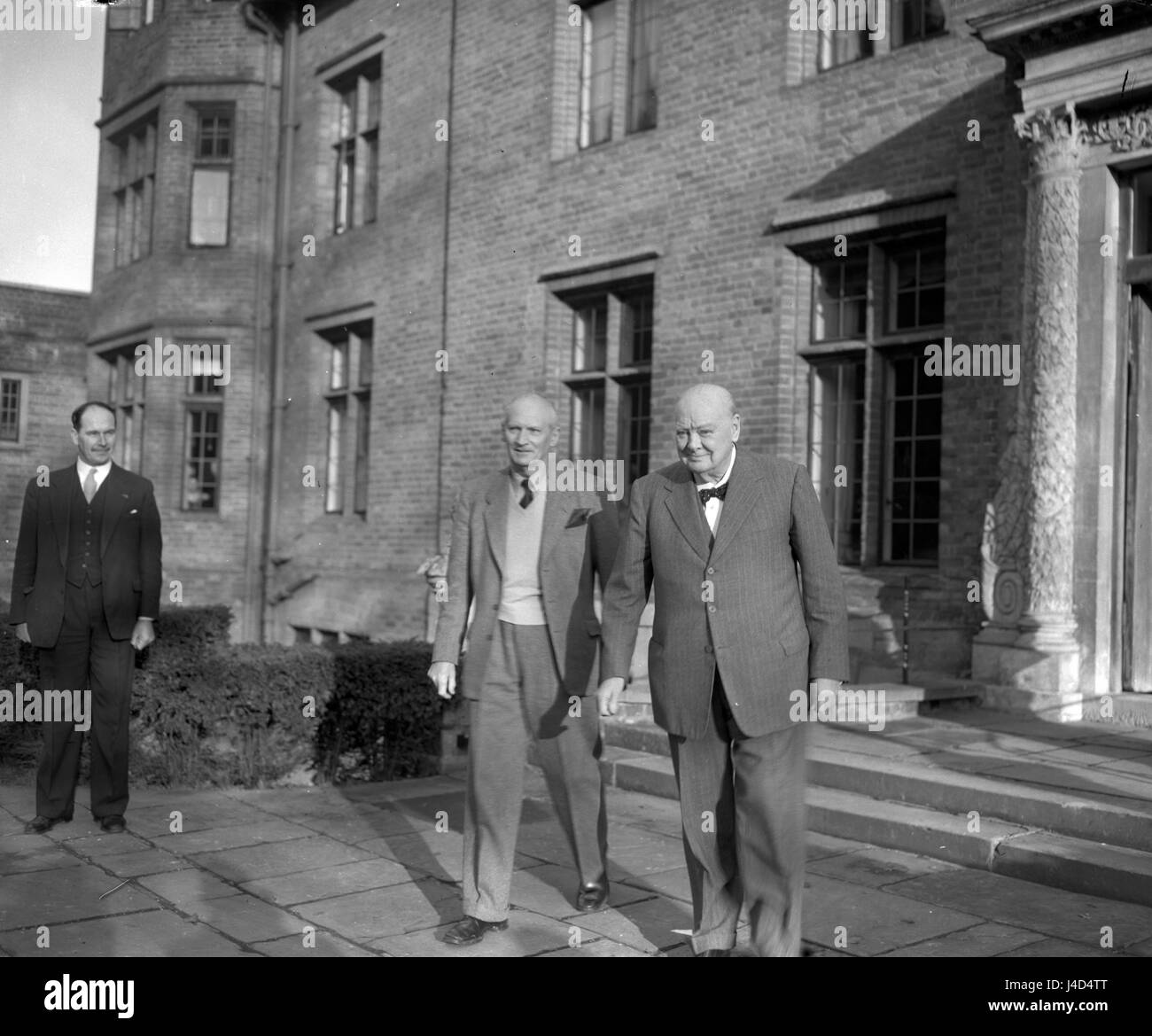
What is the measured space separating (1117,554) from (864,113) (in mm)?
3973

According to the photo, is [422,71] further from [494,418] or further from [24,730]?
[24,730]

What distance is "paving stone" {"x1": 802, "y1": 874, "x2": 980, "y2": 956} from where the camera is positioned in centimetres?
482

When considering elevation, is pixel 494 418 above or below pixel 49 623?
above

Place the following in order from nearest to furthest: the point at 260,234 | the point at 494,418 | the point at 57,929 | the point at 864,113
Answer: the point at 57,929 < the point at 864,113 < the point at 494,418 < the point at 260,234

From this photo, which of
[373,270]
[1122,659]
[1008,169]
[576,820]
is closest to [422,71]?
[373,270]

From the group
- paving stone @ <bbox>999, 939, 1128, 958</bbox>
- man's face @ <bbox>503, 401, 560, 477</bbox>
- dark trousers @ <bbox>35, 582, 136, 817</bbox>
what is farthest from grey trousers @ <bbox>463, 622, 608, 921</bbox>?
dark trousers @ <bbox>35, 582, 136, 817</bbox>

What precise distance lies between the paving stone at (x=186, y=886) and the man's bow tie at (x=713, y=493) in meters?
2.56

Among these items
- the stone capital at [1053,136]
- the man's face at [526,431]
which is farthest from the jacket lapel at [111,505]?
the stone capital at [1053,136]

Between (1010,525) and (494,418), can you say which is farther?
(494,418)

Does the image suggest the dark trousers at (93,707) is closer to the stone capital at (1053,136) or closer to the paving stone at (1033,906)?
the paving stone at (1033,906)
